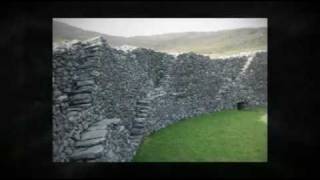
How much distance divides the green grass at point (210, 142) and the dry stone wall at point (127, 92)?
0.21m

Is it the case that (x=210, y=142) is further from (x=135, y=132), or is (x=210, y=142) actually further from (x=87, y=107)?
(x=87, y=107)

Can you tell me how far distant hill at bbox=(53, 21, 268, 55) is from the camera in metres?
6.56

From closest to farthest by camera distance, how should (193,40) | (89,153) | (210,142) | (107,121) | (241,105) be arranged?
(89,153)
(107,121)
(210,142)
(193,40)
(241,105)

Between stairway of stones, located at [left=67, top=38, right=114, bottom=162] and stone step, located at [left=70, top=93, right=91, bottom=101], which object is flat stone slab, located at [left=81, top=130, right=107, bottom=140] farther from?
stone step, located at [left=70, top=93, right=91, bottom=101]

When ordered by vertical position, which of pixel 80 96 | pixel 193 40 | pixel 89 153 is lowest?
pixel 89 153

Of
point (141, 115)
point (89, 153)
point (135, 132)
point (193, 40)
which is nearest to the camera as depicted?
point (89, 153)

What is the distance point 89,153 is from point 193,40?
288 centimetres

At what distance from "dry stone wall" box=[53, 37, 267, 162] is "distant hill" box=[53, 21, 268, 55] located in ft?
0.44

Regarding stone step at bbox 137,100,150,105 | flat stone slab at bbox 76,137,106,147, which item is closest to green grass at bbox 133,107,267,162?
stone step at bbox 137,100,150,105

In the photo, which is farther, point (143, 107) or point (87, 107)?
point (143, 107)

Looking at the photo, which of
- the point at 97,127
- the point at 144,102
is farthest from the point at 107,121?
the point at 144,102

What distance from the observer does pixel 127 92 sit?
7105 mm

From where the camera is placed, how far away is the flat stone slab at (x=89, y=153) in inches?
251

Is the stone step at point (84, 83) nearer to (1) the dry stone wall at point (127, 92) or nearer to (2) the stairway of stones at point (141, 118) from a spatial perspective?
(1) the dry stone wall at point (127, 92)
